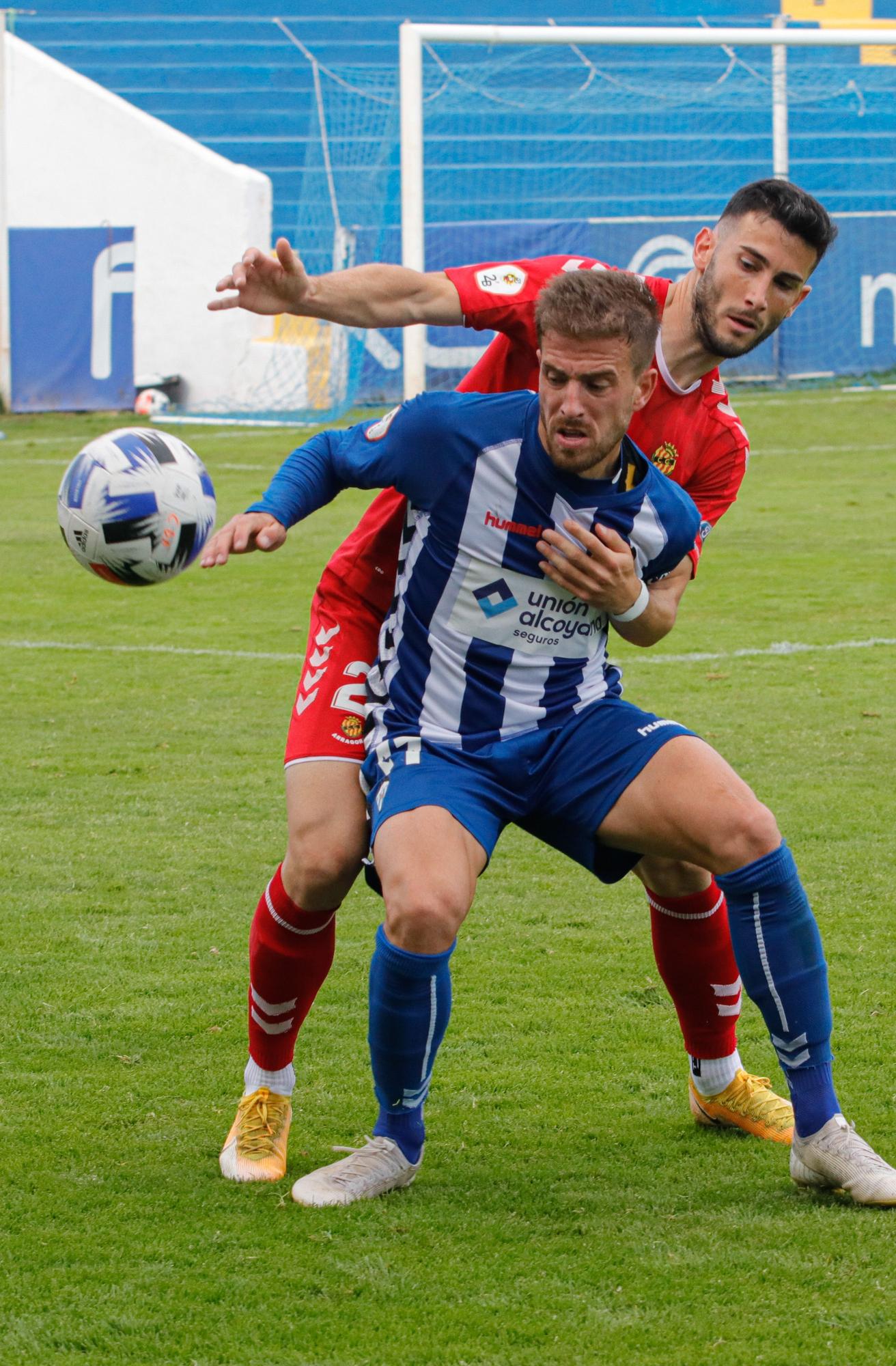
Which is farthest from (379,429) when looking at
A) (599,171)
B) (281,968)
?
(599,171)

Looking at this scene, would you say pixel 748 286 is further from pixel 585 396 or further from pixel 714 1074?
pixel 714 1074

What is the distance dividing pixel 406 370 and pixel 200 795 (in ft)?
39.7

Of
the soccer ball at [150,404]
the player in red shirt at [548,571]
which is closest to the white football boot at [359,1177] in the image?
the player in red shirt at [548,571]

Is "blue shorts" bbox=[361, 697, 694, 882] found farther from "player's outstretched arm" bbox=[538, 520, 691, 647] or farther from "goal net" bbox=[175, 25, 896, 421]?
"goal net" bbox=[175, 25, 896, 421]

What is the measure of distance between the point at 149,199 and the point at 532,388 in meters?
21.2

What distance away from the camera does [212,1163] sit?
12.4ft

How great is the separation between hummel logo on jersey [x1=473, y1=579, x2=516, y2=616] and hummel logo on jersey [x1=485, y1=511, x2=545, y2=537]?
0.10 m

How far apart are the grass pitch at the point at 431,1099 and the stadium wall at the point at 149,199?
15.4m

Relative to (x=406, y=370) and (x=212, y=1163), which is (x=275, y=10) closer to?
(x=406, y=370)

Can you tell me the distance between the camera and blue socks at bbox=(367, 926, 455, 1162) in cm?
351

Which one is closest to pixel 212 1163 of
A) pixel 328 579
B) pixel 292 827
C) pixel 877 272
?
pixel 292 827

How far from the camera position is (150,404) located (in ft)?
74.6

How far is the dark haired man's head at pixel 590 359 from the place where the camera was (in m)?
3.58

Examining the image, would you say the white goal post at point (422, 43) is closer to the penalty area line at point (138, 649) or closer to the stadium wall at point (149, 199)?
the stadium wall at point (149, 199)
